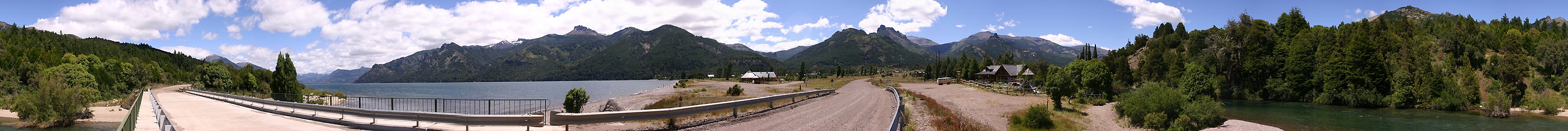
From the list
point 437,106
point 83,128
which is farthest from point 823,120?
point 437,106

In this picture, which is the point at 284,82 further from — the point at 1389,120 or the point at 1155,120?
the point at 1389,120

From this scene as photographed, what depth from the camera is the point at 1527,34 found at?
5738cm

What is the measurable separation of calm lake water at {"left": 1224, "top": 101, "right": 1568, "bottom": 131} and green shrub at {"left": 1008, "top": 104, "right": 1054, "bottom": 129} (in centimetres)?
1339

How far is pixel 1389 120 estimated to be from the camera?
3297 cm

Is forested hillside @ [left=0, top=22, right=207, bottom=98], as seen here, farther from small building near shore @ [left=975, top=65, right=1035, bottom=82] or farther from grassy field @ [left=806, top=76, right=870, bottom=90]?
small building near shore @ [left=975, top=65, right=1035, bottom=82]

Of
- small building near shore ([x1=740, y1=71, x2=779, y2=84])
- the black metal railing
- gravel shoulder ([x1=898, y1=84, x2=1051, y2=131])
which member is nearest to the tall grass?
gravel shoulder ([x1=898, y1=84, x2=1051, y2=131])

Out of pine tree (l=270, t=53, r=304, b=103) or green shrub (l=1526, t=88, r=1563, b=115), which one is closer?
green shrub (l=1526, t=88, r=1563, b=115)

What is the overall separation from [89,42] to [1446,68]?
180 meters

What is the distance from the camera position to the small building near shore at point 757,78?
424 ft

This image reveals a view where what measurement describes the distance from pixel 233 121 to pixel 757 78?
4425 inches

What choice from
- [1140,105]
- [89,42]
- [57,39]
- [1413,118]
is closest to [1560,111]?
[1413,118]

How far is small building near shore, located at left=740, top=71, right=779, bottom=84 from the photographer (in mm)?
129125

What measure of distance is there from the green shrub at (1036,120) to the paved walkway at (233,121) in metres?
17.3

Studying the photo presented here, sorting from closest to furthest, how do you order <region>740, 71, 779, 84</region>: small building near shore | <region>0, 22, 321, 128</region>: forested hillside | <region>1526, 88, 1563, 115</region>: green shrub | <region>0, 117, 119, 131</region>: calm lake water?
<region>0, 117, 119, 131</region>: calm lake water
<region>0, 22, 321, 128</region>: forested hillside
<region>1526, 88, 1563, 115</region>: green shrub
<region>740, 71, 779, 84</region>: small building near shore
